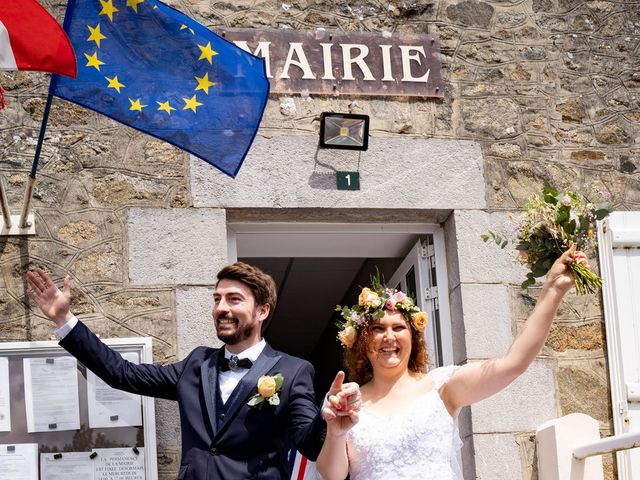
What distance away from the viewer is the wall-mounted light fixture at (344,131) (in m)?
5.68

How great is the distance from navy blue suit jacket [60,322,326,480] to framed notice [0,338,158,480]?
16.4 inches

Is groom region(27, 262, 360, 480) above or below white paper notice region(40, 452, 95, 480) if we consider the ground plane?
above

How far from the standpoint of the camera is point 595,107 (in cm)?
613

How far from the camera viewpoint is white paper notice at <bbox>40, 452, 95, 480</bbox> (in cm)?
498

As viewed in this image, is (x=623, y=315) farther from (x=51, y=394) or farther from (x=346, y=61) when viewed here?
(x=51, y=394)

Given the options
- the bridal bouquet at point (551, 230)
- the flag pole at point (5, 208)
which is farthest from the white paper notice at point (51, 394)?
the bridal bouquet at point (551, 230)

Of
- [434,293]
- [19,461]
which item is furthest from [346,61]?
[19,461]

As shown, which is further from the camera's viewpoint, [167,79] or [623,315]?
[623,315]

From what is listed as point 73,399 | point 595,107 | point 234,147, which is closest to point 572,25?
point 595,107

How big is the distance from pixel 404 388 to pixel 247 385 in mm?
625

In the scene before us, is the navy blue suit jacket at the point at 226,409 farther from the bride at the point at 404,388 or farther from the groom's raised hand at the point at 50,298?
the bride at the point at 404,388

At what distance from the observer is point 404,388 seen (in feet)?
14.8

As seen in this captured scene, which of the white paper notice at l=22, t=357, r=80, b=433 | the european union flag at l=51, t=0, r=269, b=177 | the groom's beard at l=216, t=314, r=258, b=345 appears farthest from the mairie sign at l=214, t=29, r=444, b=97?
the white paper notice at l=22, t=357, r=80, b=433

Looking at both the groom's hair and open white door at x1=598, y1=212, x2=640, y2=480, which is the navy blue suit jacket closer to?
the groom's hair
